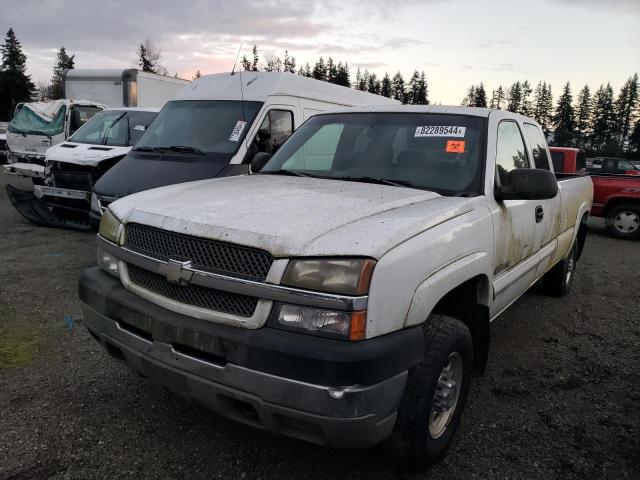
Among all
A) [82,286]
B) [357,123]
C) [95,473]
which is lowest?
[95,473]

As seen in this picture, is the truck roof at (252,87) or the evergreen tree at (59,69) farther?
the evergreen tree at (59,69)

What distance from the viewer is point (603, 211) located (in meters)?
10.5

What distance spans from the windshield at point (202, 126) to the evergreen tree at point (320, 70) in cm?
7805

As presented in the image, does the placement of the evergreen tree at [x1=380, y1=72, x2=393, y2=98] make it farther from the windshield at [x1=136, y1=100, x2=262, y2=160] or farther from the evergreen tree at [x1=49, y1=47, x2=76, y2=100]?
the windshield at [x1=136, y1=100, x2=262, y2=160]

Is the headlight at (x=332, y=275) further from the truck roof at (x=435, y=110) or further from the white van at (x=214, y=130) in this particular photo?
the white van at (x=214, y=130)

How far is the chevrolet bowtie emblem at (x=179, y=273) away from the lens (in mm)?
2217

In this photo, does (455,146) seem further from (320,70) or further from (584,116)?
(584,116)

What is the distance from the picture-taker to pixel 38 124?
10.9m

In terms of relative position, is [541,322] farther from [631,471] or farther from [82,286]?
[82,286]

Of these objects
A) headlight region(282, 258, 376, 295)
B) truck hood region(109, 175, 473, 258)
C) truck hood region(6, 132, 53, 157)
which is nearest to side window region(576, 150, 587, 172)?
truck hood region(109, 175, 473, 258)

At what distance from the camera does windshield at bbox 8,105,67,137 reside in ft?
35.1

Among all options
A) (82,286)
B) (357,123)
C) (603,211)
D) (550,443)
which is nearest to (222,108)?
(357,123)

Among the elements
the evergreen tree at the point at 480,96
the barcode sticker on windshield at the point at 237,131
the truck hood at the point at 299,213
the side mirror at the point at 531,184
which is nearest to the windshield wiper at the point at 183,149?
the barcode sticker on windshield at the point at 237,131

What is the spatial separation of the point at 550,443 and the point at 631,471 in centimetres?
39
